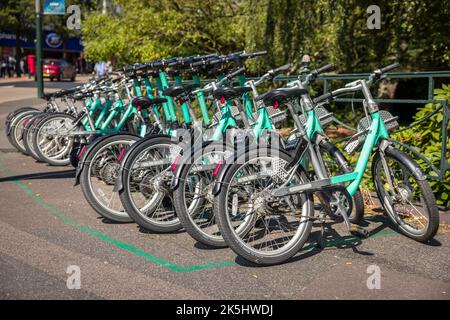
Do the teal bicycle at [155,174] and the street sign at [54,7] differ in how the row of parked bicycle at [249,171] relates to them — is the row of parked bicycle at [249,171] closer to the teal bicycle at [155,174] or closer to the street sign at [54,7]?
the teal bicycle at [155,174]

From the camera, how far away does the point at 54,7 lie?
1588cm

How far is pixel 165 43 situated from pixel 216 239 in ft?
34.8

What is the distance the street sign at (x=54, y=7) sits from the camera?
52.1 feet

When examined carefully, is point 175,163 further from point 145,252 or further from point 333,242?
point 333,242

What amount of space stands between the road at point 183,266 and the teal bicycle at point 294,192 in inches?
7.5

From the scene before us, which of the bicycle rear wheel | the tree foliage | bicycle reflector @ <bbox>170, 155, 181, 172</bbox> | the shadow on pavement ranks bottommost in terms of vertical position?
the shadow on pavement

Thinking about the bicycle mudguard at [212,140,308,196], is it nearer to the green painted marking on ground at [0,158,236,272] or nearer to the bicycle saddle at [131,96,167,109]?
the green painted marking on ground at [0,158,236,272]

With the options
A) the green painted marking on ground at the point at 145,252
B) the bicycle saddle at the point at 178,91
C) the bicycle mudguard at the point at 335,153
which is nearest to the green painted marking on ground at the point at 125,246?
the green painted marking on ground at the point at 145,252

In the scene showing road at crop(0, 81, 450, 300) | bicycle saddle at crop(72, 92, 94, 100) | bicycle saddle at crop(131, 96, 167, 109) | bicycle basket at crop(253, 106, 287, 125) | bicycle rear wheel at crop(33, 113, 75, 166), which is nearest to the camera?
road at crop(0, 81, 450, 300)

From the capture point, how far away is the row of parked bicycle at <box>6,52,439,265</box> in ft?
14.1

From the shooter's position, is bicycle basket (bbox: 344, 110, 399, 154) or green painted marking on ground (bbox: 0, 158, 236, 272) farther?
bicycle basket (bbox: 344, 110, 399, 154)

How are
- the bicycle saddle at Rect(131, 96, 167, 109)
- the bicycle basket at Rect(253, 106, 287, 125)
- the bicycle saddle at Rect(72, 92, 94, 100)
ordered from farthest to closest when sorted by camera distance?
the bicycle saddle at Rect(72, 92, 94, 100), the bicycle saddle at Rect(131, 96, 167, 109), the bicycle basket at Rect(253, 106, 287, 125)

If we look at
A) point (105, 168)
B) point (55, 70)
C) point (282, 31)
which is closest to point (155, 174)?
point (105, 168)

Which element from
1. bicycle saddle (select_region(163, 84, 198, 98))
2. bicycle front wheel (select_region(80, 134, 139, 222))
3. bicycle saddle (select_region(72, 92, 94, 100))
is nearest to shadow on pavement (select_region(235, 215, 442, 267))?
bicycle front wheel (select_region(80, 134, 139, 222))
